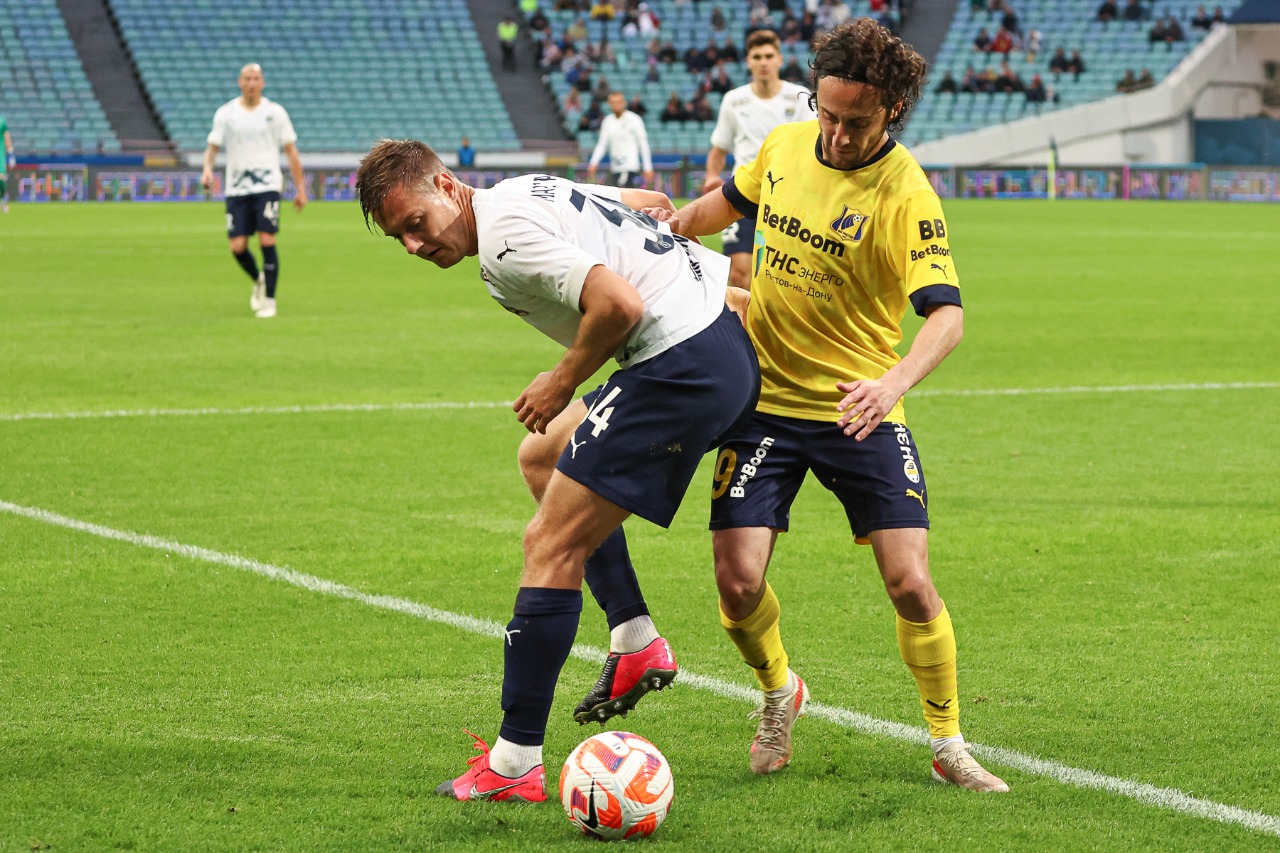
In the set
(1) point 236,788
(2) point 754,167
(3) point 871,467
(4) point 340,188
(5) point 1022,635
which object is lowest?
(4) point 340,188

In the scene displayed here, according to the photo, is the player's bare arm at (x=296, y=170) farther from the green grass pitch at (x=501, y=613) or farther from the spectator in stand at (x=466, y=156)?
the spectator in stand at (x=466, y=156)

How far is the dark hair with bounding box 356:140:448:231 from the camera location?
3859 mm

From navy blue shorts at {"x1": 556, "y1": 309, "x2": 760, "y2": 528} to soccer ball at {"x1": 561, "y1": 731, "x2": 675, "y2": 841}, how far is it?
0.55 meters

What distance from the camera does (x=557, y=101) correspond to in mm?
45781

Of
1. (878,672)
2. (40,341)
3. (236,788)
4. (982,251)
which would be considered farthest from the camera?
(982,251)

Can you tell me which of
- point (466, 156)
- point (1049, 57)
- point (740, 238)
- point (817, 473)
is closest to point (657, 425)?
point (817, 473)

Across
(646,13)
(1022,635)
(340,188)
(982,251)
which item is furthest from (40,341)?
(646,13)

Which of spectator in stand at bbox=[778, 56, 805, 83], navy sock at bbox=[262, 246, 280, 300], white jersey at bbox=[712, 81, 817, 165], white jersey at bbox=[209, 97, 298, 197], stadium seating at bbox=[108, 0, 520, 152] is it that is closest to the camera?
white jersey at bbox=[712, 81, 817, 165]

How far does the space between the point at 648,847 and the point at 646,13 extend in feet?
152

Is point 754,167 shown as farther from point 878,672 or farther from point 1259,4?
point 1259,4

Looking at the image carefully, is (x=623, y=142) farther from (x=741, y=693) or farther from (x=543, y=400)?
(x=543, y=400)

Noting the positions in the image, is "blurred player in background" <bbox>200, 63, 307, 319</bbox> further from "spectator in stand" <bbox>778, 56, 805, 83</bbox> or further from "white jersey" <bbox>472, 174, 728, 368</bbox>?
"spectator in stand" <bbox>778, 56, 805, 83</bbox>

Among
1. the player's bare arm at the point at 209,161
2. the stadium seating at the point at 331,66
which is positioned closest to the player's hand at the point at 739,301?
the player's bare arm at the point at 209,161

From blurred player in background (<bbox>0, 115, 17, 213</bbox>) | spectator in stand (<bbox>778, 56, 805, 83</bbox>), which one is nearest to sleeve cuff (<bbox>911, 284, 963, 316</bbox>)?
blurred player in background (<bbox>0, 115, 17, 213</bbox>)
